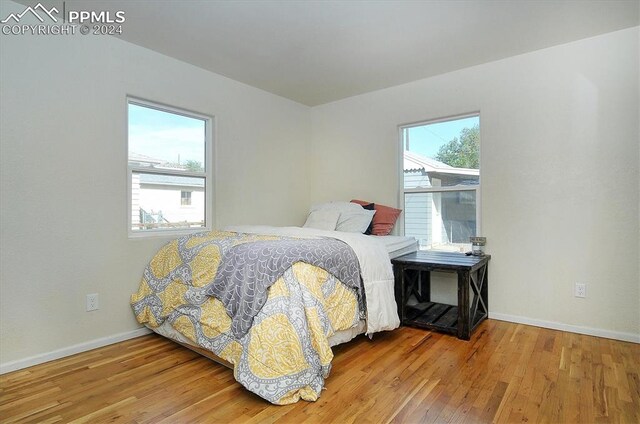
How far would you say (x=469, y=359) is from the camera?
2271mm

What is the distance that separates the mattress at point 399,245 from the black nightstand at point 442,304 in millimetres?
71

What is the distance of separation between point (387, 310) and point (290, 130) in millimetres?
2558

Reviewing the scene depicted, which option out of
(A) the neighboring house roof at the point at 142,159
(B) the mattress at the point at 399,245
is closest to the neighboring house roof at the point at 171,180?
(A) the neighboring house roof at the point at 142,159

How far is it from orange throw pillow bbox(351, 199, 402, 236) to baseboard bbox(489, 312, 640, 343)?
1214 millimetres

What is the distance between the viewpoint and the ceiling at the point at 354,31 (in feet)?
7.42

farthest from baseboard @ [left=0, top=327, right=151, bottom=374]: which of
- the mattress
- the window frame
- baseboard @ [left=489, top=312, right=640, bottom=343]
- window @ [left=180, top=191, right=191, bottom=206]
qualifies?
baseboard @ [left=489, top=312, right=640, bottom=343]

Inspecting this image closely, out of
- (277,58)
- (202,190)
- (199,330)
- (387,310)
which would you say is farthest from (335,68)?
(199,330)

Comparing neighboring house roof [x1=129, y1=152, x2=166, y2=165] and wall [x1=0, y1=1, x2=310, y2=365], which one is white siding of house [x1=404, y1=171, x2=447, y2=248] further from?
neighboring house roof [x1=129, y1=152, x2=166, y2=165]

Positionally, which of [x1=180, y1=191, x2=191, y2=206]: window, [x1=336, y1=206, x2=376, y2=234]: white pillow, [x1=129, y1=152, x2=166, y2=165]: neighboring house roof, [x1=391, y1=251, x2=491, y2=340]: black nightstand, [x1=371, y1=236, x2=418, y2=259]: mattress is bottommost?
[x1=391, y1=251, x2=491, y2=340]: black nightstand

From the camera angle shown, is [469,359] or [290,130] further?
[290,130]

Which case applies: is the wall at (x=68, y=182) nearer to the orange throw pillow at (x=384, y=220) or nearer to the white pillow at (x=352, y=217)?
the white pillow at (x=352, y=217)

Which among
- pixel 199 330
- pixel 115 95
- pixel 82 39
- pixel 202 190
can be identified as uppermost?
pixel 82 39

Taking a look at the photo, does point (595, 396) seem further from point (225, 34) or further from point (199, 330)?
point (225, 34)

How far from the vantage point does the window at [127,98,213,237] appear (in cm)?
285
